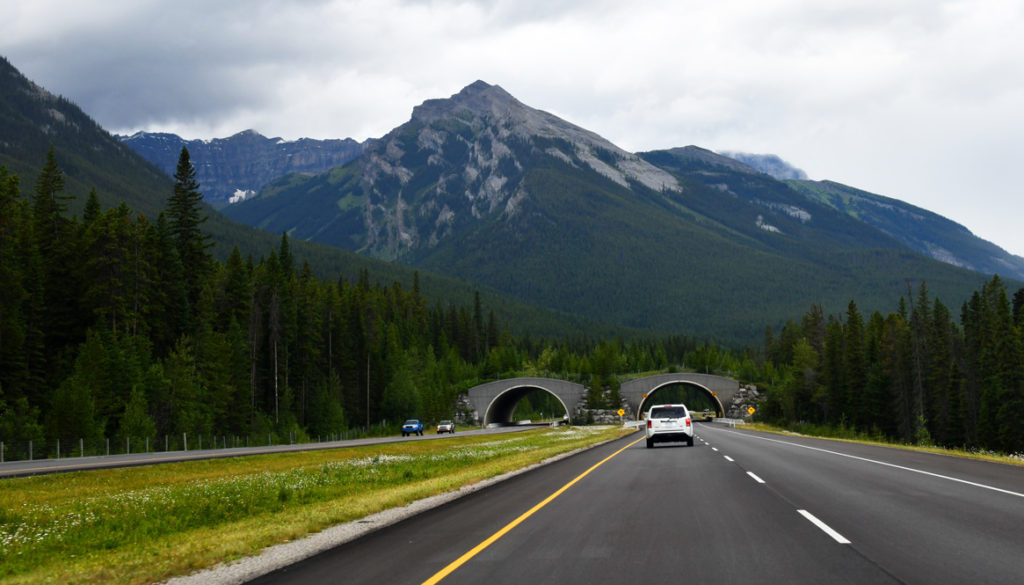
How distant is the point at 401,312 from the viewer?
144 meters

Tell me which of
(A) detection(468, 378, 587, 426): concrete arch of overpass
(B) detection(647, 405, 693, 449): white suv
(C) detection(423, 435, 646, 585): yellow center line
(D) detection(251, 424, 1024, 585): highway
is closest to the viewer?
(D) detection(251, 424, 1024, 585): highway

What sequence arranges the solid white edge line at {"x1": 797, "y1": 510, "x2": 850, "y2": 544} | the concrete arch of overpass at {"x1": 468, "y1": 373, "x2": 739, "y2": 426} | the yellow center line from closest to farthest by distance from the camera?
the yellow center line, the solid white edge line at {"x1": 797, "y1": 510, "x2": 850, "y2": 544}, the concrete arch of overpass at {"x1": 468, "y1": 373, "x2": 739, "y2": 426}

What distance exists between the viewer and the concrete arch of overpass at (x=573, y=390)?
13362 cm

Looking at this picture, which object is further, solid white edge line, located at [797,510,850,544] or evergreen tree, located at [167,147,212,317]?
evergreen tree, located at [167,147,212,317]

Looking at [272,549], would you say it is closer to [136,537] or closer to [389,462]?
[136,537]

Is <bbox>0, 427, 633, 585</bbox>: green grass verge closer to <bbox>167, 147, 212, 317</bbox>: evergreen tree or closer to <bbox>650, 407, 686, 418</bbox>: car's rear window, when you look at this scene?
<bbox>650, 407, 686, 418</bbox>: car's rear window

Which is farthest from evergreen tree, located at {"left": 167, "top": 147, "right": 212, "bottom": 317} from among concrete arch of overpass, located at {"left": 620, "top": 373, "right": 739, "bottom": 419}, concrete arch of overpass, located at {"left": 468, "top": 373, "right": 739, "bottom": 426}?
concrete arch of overpass, located at {"left": 620, "top": 373, "right": 739, "bottom": 419}

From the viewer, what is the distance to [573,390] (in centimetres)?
13812

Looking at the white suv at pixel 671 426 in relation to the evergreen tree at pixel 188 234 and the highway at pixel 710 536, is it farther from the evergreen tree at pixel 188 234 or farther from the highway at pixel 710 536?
the evergreen tree at pixel 188 234

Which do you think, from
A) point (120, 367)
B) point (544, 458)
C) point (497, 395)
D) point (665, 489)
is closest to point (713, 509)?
point (665, 489)

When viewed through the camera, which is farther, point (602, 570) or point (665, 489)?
point (665, 489)

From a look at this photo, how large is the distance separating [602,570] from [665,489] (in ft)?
28.7

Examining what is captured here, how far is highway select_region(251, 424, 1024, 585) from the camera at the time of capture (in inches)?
318

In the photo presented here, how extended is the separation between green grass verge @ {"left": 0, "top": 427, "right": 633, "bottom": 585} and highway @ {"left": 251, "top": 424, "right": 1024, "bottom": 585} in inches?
56.4
